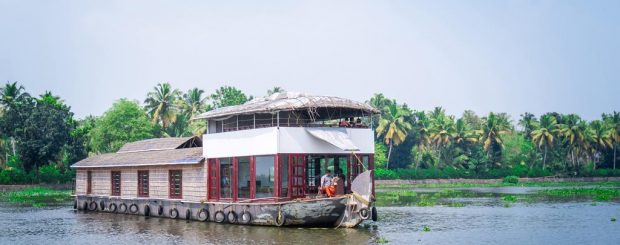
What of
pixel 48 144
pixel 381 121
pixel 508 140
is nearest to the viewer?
pixel 48 144

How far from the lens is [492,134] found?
3041 inches

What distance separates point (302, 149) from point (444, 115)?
61.5 m

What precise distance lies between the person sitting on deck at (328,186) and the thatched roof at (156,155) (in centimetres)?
582

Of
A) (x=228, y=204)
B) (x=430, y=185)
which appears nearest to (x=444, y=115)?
(x=430, y=185)

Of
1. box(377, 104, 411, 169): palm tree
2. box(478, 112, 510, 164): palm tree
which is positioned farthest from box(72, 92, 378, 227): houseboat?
box(478, 112, 510, 164): palm tree

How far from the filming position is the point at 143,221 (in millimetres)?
28953

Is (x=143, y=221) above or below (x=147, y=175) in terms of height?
below

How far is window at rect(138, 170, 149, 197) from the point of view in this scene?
31044 millimetres

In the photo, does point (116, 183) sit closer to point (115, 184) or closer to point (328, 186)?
point (115, 184)

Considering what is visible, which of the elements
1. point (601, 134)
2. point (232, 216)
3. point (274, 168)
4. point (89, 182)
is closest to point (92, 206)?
point (89, 182)

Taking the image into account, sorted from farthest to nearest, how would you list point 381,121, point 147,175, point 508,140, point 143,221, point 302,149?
1. point 508,140
2. point 381,121
3. point 147,175
4. point 143,221
5. point 302,149

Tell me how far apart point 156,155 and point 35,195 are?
26.4m

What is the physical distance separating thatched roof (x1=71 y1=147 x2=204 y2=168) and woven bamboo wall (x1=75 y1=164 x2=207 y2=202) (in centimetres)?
33

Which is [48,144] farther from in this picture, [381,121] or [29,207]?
[381,121]
